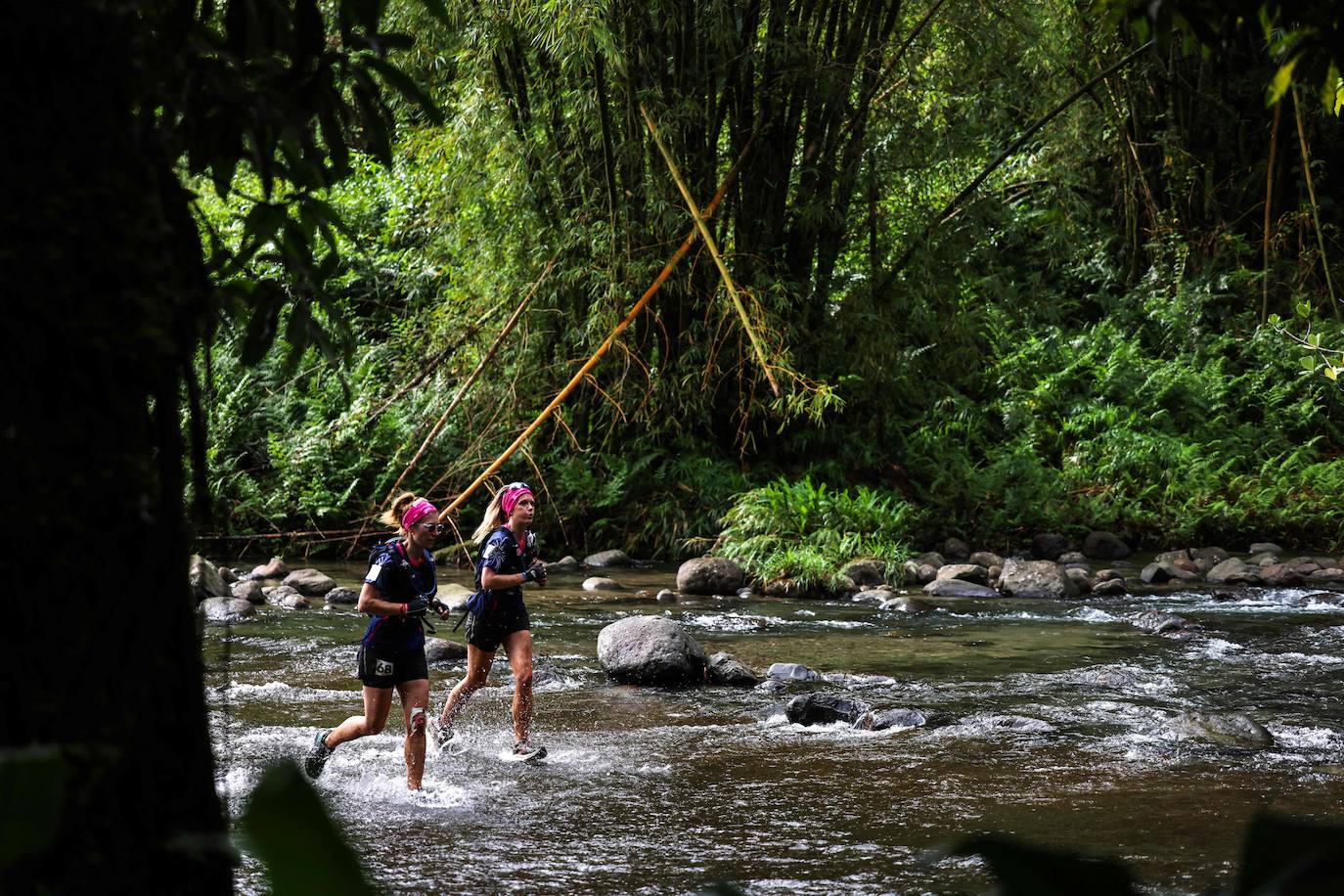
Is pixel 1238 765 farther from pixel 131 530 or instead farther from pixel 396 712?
pixel 131 530

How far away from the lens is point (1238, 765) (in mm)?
5625

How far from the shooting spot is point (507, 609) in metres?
6.33

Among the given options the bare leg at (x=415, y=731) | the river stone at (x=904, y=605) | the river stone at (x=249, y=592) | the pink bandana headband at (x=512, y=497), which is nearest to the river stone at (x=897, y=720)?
the pink bandana headband at (x=512, y=497)

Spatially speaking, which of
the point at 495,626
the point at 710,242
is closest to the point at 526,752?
the point at 495,626

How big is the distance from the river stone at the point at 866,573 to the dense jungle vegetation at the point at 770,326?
251mm

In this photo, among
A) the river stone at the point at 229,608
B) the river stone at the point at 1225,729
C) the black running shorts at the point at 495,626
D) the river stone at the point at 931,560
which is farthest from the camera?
the river stone at the point at 931,560

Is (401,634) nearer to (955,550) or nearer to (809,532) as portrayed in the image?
(809,532)

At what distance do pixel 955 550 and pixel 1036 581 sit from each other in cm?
196

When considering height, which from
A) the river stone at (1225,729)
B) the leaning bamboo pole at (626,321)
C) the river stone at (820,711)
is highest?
the leaning bamboo pole at (626,321)

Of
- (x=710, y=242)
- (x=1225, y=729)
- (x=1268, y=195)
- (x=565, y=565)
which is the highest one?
(x=1268, y=195)

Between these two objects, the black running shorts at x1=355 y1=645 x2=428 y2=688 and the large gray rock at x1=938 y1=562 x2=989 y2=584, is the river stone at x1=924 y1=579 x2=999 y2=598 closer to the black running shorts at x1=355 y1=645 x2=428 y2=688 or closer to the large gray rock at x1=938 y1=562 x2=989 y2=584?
the large gray rock at x1=938 y1=562 x2=989 y2=584

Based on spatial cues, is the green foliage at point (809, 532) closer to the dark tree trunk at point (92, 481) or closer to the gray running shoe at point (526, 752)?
the gray running shoe at point (526, 752)

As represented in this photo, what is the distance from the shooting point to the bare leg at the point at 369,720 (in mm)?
5480

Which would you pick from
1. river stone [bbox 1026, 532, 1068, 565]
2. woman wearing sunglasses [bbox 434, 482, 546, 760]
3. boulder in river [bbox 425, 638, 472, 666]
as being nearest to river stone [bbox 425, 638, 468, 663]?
boulder in river [bbox 425, 638, 472, 666]
